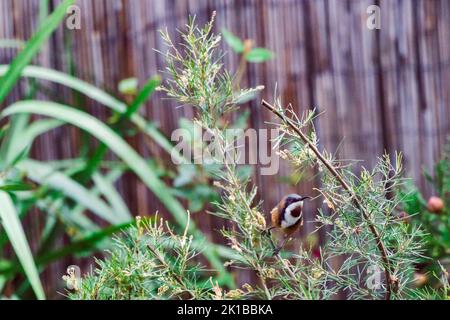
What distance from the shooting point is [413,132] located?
1.42 m

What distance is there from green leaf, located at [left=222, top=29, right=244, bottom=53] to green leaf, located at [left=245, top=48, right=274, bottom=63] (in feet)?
0.08

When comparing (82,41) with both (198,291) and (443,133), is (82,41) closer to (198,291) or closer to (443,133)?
(443,133)

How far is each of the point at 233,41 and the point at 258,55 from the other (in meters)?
0.06

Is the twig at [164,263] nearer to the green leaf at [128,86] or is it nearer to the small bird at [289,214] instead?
the small bird at [289,214]

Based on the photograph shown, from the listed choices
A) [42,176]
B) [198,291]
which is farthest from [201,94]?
[42,176]

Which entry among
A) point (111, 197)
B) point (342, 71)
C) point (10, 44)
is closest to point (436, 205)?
point (342, 71)

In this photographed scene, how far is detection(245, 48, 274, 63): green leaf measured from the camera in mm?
1359

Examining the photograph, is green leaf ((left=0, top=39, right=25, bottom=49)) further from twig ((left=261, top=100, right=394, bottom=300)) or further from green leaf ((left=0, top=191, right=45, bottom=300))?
twig ((left=261, top=100, right=394, bottom=300))

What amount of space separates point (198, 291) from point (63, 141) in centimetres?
114

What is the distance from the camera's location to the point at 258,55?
1369 mm

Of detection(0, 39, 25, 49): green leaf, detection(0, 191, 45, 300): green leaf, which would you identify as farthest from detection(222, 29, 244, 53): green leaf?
detection(0, 191, 45, 300): green leaf

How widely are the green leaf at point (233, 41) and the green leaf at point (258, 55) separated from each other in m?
0.02

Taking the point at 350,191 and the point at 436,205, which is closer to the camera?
the point at 350,191

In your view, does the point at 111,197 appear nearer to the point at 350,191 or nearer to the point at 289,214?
the point at 289,214
